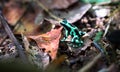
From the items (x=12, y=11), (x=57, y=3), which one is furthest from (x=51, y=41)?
(x=12, y=11)

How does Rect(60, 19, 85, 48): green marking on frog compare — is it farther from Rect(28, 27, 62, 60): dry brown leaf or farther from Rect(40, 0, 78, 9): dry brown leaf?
Rect(40, 0, 78, 9): dry brown leaf

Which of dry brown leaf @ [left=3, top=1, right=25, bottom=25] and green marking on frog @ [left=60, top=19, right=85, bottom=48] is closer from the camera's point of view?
green marking on frog @ [left=60, top=19, right=85, bottom=48]

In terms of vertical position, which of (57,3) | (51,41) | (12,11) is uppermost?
(12,11)

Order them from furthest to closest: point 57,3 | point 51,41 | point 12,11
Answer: point 12,11 → point 57,3 → point 51,41

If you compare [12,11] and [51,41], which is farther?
[12,11]

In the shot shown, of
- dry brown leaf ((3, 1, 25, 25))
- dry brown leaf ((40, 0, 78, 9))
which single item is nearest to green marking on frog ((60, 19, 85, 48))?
dry brown leaf ((40, 0, 78, 9))

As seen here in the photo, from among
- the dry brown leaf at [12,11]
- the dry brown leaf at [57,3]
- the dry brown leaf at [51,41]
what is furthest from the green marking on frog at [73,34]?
the dry brown leaf at [12,11]

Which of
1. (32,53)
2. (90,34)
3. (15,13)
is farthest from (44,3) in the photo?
(32,53)

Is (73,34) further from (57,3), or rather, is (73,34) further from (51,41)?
(57,3)
